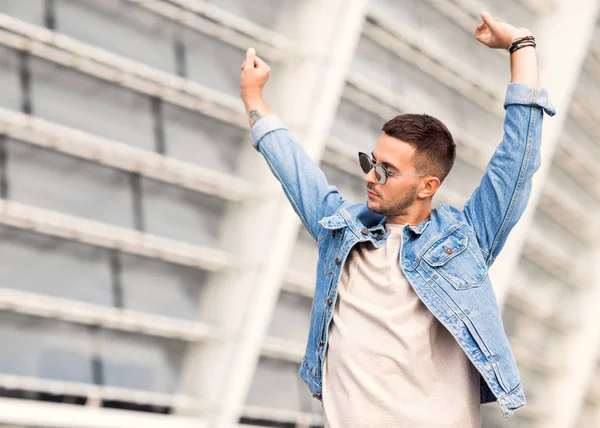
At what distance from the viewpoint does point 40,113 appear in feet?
27.0

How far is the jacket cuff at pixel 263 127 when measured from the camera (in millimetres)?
3139

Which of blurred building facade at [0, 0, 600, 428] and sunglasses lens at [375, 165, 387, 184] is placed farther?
blurred building facade at [0, 0, 600, 428]

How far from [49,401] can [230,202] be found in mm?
2984

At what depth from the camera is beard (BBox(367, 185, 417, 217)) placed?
289 centimetres

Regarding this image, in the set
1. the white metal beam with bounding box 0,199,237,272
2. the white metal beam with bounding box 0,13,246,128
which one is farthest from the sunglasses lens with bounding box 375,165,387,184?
the white metal beam with bounding box 0,199,237,272

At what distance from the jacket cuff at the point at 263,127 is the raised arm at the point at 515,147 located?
0.76 metres

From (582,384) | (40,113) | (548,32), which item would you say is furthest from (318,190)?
(582,384)

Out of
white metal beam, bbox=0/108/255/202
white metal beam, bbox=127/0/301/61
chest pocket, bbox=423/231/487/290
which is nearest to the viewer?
chest pocket, bbox=423/231/487/290

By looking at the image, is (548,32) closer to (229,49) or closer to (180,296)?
(229,49)

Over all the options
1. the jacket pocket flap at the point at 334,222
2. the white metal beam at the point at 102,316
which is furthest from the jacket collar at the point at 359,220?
the white metal beam at the point at 102,316

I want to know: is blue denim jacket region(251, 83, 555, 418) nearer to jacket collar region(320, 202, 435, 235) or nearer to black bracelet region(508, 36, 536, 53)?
jacket collar region(320, 202, 435, 235)

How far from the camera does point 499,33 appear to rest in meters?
2.84

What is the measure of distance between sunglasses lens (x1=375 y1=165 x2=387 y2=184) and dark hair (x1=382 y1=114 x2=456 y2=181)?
0.36 feet

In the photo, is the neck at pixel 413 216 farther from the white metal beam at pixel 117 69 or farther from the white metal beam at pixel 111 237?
the white metal beam at pixel 111 237
